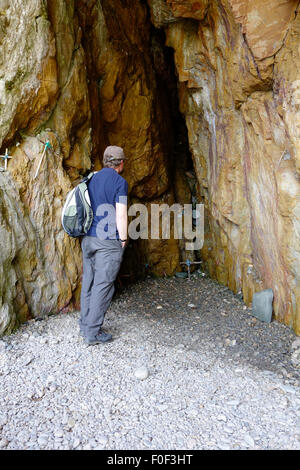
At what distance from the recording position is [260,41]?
4.11 metres

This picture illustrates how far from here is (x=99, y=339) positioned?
4008mm

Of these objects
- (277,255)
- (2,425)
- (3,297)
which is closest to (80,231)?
(3,297)

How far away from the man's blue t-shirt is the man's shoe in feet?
3.55

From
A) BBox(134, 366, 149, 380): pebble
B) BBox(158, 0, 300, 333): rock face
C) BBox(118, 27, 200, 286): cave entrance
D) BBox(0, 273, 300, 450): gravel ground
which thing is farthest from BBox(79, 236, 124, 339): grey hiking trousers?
BBox(118, 27, 200, 286): cave entrance

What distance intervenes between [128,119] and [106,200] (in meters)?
4.01

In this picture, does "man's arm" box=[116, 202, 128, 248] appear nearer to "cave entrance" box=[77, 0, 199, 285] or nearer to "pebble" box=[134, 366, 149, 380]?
"pebble" box=[134, 366, 149, 380]

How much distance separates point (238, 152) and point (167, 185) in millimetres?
3346

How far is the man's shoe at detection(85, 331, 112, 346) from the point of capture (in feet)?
13.1

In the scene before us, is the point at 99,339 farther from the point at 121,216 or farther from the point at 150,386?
the point at 121,216

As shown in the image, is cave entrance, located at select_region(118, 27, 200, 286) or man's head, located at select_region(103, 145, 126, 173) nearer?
man's head, located at select_region(103, 145, 126, 173)

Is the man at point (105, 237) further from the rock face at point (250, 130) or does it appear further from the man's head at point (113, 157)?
the rock face at point (250, 130)

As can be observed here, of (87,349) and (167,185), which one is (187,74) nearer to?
(167,185)

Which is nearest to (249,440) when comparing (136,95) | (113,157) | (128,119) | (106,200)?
(106,200)

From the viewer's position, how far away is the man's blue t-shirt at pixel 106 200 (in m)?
3.94
